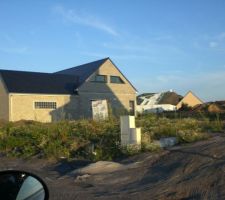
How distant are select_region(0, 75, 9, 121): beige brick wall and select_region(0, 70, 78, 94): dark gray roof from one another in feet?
1.83

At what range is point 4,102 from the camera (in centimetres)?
4331

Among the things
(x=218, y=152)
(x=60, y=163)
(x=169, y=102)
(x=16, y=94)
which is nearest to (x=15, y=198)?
(x=218, y=152)

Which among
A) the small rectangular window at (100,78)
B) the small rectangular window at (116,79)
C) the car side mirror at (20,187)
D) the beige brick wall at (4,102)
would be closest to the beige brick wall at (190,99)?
the small rectangular window at (116,79)

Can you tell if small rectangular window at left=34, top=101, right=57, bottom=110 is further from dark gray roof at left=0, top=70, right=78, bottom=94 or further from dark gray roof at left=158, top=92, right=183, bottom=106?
dark gray roof at left=158, top=92, right=183, bottom=106

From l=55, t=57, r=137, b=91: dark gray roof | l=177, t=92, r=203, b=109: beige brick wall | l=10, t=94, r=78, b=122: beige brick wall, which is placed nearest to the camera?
l=10, t=94, r=78, b=122: beige brick wall

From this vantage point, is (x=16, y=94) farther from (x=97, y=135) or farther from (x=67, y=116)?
(x=97, y=135)

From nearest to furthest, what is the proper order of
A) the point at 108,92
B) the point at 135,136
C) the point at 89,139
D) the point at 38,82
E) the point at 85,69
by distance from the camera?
the point at 135,136
the point at 89,139
the point at 38,82
the point at 108,92
the point at 85,69

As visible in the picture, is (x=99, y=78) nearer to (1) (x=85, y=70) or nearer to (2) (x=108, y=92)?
(2) (x=108, y=92)

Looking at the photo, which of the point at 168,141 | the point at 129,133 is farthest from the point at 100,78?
the point at 168,141

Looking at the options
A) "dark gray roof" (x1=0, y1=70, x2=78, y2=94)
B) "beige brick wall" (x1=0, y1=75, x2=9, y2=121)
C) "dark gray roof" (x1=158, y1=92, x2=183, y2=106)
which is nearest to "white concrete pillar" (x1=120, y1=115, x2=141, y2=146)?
"dark gray roof" (x1=0, y1=70, x2=78, y2=94)

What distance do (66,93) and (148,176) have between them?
1431 inches

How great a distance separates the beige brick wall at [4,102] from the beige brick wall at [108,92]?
7.60 meters

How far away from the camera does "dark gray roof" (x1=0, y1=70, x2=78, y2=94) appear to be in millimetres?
43812

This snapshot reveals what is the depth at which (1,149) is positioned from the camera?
60.2ft
